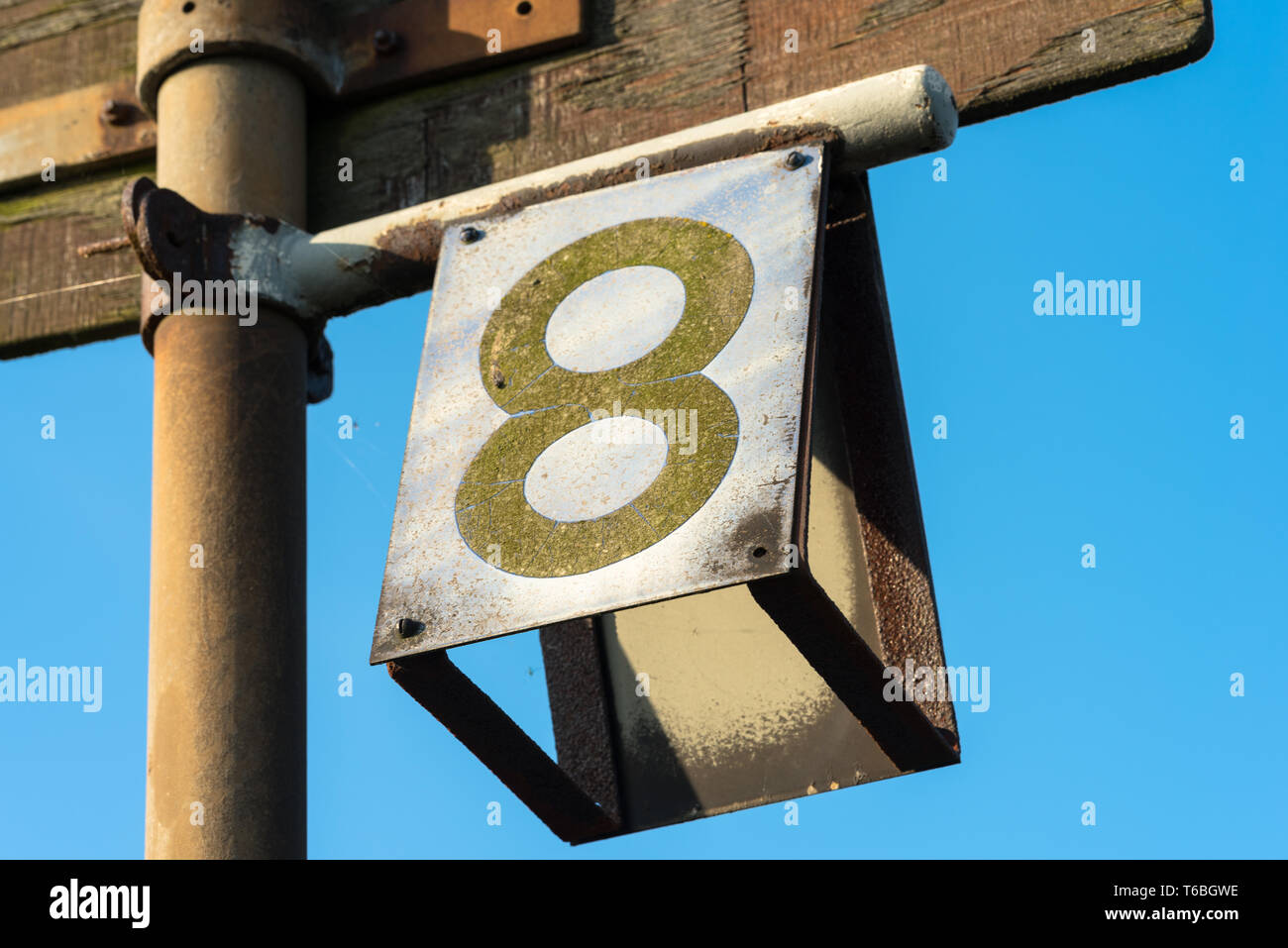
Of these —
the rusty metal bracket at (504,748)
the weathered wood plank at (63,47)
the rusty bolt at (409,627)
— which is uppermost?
the weathered wood plank at (63,47)

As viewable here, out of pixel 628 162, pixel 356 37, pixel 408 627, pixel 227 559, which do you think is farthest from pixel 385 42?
pixel 408 627

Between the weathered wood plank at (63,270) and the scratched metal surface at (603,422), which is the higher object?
the weathered wood plank at (63,270)

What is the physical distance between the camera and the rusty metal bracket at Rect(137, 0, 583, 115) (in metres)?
2.75

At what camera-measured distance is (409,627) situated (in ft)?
6.73

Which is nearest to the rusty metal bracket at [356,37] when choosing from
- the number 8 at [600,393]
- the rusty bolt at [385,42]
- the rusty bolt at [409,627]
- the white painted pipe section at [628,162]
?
the rusty bolt at [385,42]

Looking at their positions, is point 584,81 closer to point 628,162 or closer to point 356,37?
point 628,162

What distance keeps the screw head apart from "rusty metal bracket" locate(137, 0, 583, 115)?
1.09 meters

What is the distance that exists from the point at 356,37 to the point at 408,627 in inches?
47.5

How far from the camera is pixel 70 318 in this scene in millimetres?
2943

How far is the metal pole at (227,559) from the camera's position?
2311mm

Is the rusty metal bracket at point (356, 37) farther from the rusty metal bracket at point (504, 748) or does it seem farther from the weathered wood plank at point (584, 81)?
the rusty metal bracket at point (504, 748)

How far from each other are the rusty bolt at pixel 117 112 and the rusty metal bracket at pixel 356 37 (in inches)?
3.3

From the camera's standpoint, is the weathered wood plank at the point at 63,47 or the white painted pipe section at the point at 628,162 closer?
the white painted pipe section at the point at 628,162

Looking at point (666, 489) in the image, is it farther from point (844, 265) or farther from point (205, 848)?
point (205, 848)
